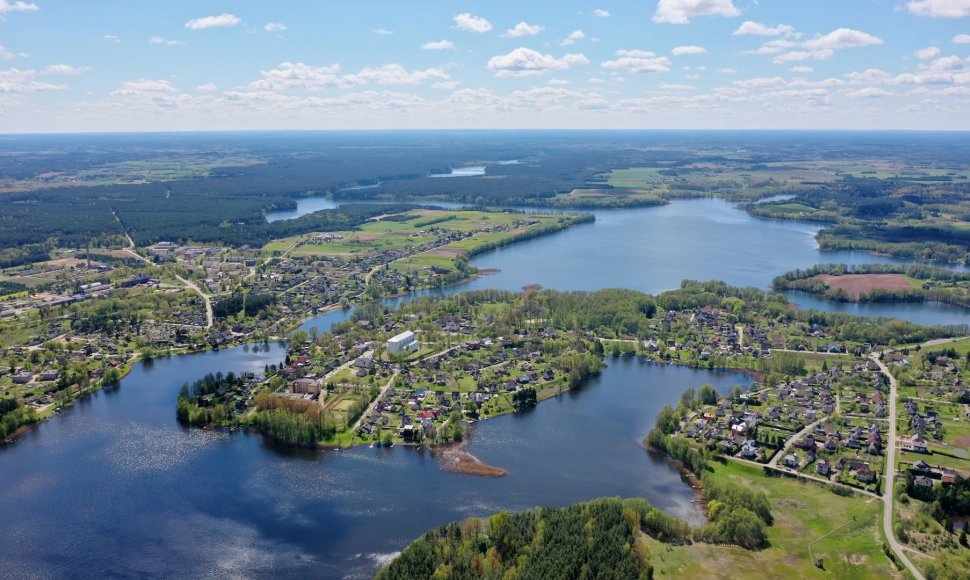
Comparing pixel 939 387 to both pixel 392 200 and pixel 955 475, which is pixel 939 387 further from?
pixel 392 200

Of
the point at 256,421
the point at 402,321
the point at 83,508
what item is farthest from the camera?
the point at 402,321

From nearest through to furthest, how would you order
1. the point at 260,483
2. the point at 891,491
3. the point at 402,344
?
the point at 891,491
the point at 260,483
the point at 402,344

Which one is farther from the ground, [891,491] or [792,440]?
[792,440]

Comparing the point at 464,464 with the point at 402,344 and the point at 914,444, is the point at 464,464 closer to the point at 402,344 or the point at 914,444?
the point at 402,344

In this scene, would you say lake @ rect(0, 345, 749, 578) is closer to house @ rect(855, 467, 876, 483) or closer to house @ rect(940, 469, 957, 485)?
house @ rect(855, 467, 876, 483)

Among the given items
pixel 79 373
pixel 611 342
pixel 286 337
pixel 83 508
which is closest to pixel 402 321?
pixel 286 337

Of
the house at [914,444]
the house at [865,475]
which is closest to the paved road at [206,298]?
the house at [865,475]

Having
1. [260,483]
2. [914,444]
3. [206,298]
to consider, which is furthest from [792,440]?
[206,298]
